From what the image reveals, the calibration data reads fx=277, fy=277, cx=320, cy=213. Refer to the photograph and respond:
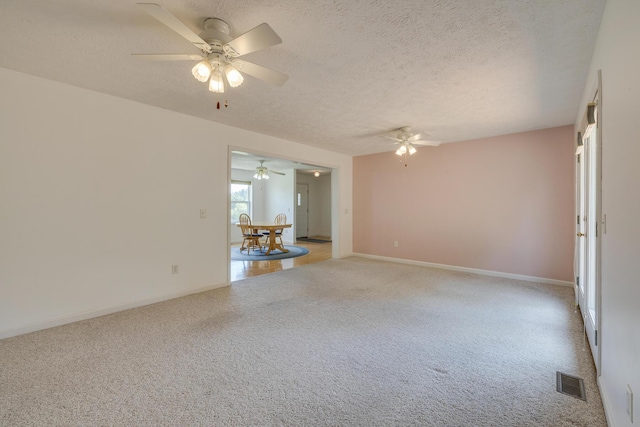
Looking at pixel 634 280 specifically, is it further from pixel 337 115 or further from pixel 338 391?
pixel 337 115

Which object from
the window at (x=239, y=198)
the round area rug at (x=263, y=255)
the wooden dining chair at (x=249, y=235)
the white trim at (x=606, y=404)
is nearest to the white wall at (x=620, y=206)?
the white trim at (x=606, y=404)

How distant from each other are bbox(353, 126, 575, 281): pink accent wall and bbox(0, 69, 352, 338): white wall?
11.4ft

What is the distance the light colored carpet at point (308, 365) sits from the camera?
5.30 feet

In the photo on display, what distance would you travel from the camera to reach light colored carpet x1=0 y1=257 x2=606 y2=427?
1.61 metres

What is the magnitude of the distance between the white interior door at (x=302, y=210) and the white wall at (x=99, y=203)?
588 cm

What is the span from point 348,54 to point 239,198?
7676 mm

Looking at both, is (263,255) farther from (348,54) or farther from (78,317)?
(348,54)

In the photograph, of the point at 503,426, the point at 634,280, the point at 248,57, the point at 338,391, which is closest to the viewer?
the point at 634,280

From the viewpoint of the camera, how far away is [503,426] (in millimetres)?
1515

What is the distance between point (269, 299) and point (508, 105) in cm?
378

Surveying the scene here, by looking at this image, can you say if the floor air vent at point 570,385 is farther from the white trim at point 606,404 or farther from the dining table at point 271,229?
the dining table at point 271,229

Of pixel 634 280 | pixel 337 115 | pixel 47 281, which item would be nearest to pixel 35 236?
pixel 47 281

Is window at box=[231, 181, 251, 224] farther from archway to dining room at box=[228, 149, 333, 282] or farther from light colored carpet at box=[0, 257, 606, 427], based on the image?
light colored carpet at box=[0, 257, 606, 427]

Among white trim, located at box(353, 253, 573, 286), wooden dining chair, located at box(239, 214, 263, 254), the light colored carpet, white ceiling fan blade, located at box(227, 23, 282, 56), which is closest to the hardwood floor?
wooden dining chair, located at box(239, 214, 263, 254)
